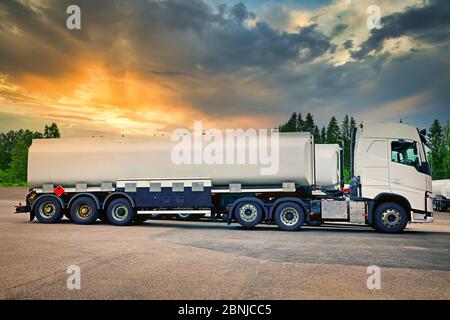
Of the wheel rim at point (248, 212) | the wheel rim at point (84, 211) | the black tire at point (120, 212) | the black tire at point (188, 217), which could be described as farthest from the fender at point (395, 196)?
the wheel rim at point (84, 211)

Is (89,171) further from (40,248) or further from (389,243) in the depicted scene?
(389,243)

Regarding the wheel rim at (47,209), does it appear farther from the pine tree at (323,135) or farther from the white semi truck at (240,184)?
the pine tree at (323,135)

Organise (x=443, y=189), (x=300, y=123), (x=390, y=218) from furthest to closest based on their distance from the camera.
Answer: (x=300, y=123) < (x=443, y=189) < (x=390, y=218)

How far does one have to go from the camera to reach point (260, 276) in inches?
251

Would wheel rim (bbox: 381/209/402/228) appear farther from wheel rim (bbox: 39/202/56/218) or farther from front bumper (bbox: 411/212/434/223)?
wheel rim (bbox: 39/202/56/218)

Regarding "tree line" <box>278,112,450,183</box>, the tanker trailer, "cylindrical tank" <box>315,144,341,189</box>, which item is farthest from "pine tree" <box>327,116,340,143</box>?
"cylindrical tank" <box>315,144,341,189</box>

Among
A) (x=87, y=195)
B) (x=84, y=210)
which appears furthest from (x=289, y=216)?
(x=84, y=210)

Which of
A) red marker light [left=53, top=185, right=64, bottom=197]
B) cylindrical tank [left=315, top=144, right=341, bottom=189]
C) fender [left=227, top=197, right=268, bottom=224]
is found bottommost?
fender [left=227, top=197, right=268, bottom=224]

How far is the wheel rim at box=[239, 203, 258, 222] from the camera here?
13.6m

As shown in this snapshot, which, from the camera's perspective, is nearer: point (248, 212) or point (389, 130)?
point (389, 130)

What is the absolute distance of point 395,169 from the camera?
12.7 metres

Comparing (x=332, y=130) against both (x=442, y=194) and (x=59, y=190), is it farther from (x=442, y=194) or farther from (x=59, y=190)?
(x=59, y=190)

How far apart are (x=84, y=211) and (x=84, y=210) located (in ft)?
0.13

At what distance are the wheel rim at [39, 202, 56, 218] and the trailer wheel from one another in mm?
9334
